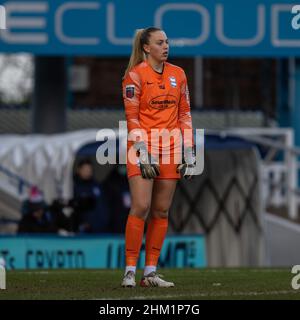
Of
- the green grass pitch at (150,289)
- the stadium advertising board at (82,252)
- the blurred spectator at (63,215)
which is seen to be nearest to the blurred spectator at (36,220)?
the blurred spectator at (63,215)

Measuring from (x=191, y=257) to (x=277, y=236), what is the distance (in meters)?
6.55

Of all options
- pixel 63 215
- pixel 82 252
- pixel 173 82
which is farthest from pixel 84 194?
pixel 173 82

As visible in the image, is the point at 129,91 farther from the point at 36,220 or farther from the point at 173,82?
the point at 36,220

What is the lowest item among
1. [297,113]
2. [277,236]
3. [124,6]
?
[277,236]

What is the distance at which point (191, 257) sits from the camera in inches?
769

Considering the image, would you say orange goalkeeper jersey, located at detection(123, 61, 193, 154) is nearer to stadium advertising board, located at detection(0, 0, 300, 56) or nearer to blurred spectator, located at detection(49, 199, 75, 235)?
blurred spectator, located at detection(49, 199, 75, 235)

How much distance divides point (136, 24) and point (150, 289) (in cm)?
1421

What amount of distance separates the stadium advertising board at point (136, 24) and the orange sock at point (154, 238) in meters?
13.6

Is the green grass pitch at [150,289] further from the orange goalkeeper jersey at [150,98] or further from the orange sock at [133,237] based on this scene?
the orange goalkeeper jersey at [150,98]

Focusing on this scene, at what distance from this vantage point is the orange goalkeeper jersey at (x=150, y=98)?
10500 millimetres

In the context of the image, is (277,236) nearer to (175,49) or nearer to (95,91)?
(175,49)

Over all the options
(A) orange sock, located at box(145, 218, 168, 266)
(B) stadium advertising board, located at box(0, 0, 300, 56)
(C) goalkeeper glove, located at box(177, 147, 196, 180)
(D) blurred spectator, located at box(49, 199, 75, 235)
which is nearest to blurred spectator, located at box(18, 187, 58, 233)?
(D) blurred spectator, located at box(49, 199, 75, 235)
